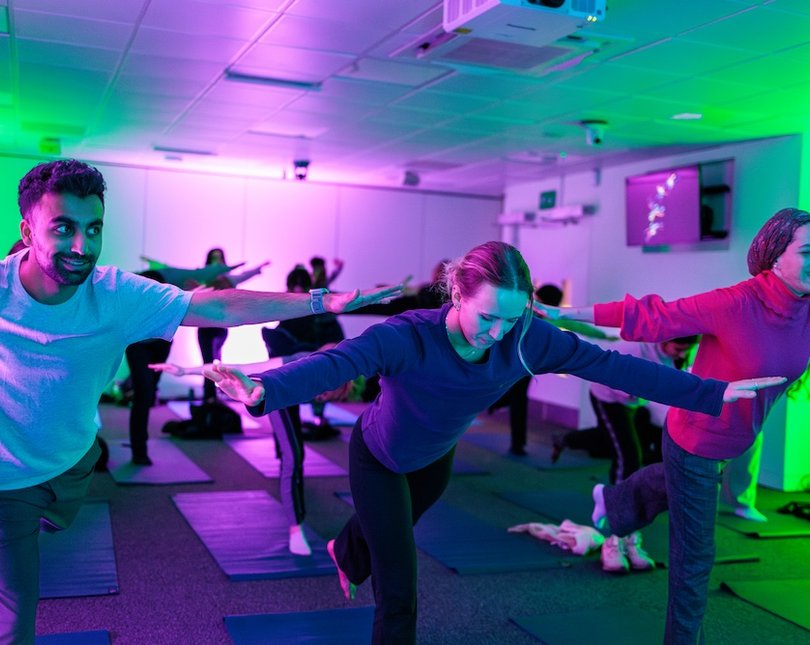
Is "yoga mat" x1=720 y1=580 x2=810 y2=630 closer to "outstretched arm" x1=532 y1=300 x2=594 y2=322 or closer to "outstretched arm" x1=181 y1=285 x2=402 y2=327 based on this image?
"outstretched arm" x1=532 y1=300 x2=594 y2=322

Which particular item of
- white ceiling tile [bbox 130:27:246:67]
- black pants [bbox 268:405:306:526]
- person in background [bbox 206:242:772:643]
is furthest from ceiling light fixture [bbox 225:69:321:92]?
person in background [bbox 206:242:772:643]

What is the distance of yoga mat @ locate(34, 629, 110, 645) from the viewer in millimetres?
2994

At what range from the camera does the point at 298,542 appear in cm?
420

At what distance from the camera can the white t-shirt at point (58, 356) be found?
1913mm

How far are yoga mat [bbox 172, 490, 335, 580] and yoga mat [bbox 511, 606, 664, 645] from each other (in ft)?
3.46

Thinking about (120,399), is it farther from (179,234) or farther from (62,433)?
(62,433)

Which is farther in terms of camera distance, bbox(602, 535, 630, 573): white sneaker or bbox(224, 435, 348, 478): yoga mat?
bbox(224, 435, 348, 478): yoga mat

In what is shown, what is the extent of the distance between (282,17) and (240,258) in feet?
20.6

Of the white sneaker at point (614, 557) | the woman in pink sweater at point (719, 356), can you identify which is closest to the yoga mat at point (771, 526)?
the white sneaker at point (614, 557)

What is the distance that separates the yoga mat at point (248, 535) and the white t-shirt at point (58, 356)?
6.74 ft

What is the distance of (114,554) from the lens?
13.5ft

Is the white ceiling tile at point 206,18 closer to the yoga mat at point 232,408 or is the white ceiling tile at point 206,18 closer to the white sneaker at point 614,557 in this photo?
the white sneaker at point 614,557

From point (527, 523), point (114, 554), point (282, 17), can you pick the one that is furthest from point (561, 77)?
point (114, 554)

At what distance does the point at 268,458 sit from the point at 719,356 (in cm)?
450
